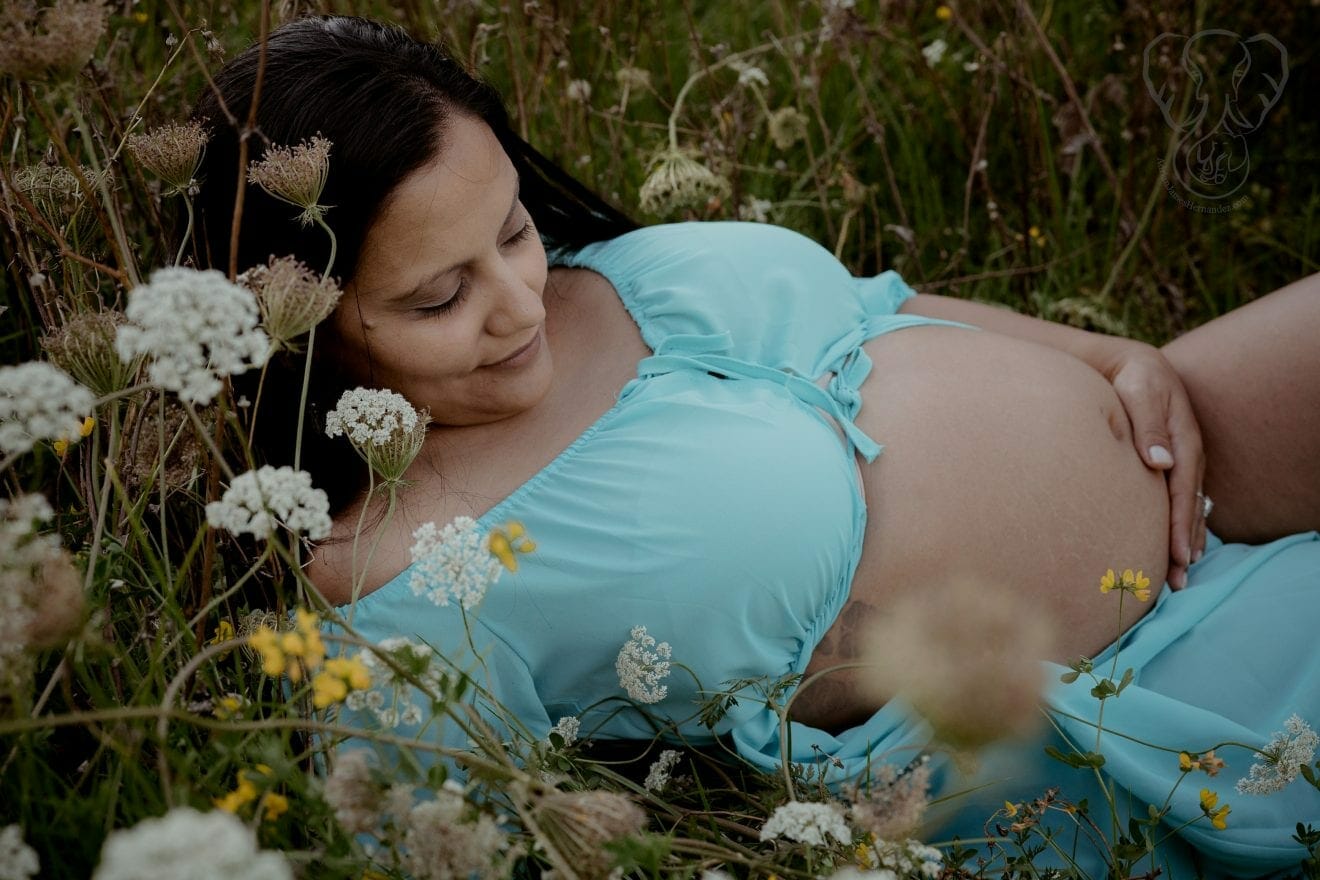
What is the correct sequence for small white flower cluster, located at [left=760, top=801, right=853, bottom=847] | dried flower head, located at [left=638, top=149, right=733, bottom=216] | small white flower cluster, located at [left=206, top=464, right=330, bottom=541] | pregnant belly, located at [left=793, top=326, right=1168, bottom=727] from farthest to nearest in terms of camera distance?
dried flower head, located at [left=638, top=149, right=733, bottom=216] → pregnant belly, located at [left=793, top=326, right=1168, bottom=727] → small white flower cluster, located at [left=760, top=801, right=853, bottom=847] → small white flower cluster, located at [left=206, top=464, right=330, bottom=541]

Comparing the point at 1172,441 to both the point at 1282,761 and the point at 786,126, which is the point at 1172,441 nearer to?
the point at 1282,761

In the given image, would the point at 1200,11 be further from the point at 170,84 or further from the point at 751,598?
the point at 170,84

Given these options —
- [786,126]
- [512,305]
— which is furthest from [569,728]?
[786,126]

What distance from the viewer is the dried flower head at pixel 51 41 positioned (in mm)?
989

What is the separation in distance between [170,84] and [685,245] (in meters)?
1.20

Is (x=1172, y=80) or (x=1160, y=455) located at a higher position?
(x=1172, y=80)

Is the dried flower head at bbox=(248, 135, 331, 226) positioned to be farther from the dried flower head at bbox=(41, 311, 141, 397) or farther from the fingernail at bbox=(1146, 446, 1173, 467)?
the fingernail at bbox=(1146, 446, 1173, 467)

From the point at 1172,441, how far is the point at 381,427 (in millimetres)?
1261

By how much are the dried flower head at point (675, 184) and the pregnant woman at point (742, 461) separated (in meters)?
0.31

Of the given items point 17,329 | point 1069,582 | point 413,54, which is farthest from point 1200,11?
point 17,329

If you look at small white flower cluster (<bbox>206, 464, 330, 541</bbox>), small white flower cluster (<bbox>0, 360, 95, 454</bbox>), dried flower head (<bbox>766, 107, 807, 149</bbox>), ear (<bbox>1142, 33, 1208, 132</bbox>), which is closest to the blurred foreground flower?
small white flower cluster (<bbox>206, 464, 330, 541</bbox>)

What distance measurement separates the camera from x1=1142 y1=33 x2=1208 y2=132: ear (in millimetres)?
2584

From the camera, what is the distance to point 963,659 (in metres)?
1.46

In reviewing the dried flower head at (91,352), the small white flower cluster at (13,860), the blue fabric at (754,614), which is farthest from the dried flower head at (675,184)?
the small white flower cluster at (13,860)
